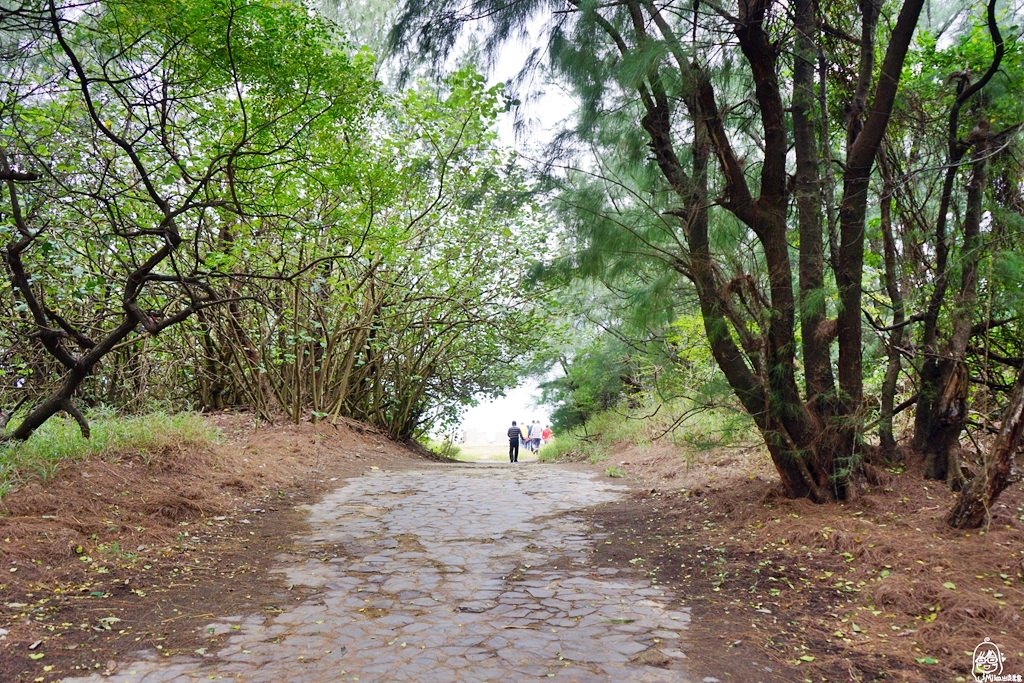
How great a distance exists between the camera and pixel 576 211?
5840 millimetres

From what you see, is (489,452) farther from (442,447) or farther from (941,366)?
(941,366)

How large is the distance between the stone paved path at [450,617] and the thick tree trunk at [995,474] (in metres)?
1.96

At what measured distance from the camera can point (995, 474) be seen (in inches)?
166

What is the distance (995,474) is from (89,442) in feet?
22.0

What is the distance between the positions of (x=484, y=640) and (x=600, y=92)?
175 inches

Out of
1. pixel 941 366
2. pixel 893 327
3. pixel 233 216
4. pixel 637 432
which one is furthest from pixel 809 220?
pixel 637 432

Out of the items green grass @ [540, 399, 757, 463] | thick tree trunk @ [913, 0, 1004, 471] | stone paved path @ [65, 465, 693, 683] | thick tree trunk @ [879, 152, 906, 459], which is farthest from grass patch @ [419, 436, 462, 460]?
thick tree trunk @ [913, 0, 1004, 471]

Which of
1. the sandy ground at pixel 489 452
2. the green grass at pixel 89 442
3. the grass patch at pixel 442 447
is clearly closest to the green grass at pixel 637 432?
the grass patch at pixel 442 447

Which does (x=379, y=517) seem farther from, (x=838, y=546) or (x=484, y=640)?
(x=838, y=546)

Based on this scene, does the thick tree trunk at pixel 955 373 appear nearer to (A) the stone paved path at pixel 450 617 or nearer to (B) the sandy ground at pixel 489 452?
(A) the stone paved path at pixel 450 617

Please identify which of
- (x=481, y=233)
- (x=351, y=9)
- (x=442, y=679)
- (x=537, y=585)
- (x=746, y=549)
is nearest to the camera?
(x=442, y=679)

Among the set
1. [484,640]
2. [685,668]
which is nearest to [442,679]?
[484,640]

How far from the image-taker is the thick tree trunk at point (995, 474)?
4.10m

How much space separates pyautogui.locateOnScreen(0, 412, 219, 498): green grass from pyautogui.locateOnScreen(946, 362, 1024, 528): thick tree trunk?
623 centimetres
